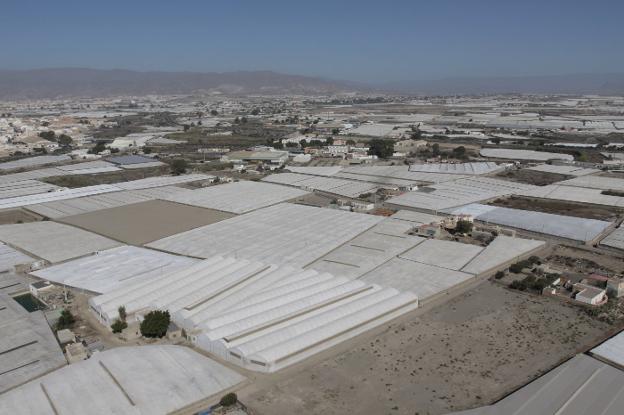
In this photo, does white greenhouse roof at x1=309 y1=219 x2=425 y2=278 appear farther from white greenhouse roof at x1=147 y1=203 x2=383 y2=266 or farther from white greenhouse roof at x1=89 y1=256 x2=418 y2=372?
white greenhouse roof at x1=89 y1=256 x2=418 y2=372

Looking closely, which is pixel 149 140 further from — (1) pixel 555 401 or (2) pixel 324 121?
(1) pixel 555 401

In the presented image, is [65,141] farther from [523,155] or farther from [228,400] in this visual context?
[228,400]

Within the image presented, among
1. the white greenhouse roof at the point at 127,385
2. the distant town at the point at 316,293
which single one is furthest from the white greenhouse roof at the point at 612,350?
the white greenhouse roof at the point at 127,385

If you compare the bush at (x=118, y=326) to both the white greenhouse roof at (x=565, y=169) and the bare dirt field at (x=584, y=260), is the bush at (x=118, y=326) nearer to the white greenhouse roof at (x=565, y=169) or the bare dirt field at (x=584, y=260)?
the bare dirt field at (x=584, y=260)

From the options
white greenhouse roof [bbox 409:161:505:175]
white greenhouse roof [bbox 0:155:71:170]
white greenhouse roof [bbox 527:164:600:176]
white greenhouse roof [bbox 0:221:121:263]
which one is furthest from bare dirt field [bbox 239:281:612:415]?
white greenhouse roof [bbox 0:155:71:170]

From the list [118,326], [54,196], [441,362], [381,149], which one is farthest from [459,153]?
[118,326]

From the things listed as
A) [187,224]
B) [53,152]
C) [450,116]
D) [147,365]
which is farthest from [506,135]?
[147,365]
